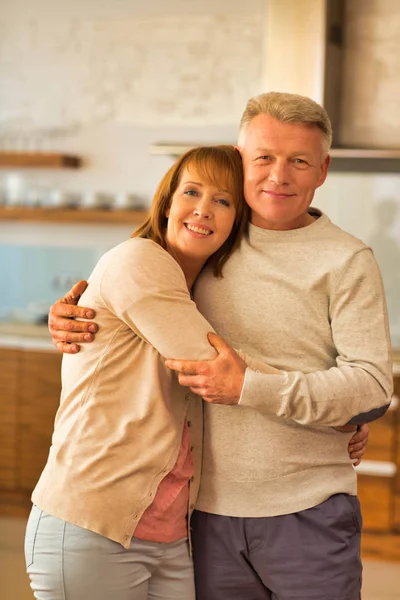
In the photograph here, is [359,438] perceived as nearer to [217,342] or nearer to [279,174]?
[217,342]

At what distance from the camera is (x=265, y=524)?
1.85m

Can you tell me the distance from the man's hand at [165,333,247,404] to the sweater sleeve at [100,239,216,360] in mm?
17

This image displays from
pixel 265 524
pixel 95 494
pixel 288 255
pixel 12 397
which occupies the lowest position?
pixel 12 397

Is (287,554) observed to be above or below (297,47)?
below

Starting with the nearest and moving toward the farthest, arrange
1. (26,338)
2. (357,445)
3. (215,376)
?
(215,376) → (357,445) → (26,338)

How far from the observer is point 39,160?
497 centimetres

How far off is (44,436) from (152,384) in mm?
2907

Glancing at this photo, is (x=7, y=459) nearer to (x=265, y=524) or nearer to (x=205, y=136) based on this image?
(x=205, y=136)

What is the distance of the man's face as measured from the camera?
72.5 inches

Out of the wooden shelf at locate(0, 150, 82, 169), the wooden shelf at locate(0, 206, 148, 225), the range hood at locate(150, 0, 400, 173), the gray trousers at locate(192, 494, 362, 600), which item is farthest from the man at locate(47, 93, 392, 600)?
the wooden shelf at locate(0, 150, 82, 169)

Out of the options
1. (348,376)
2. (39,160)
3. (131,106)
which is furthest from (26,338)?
(348,376)

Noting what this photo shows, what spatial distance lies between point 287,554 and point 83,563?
43 centimetres

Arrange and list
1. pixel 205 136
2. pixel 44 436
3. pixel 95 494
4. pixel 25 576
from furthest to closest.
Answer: pixel 205 136
pixel 44 436
pixel 25 576
pixel 95 494

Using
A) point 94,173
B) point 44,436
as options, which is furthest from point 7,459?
point 94,173
